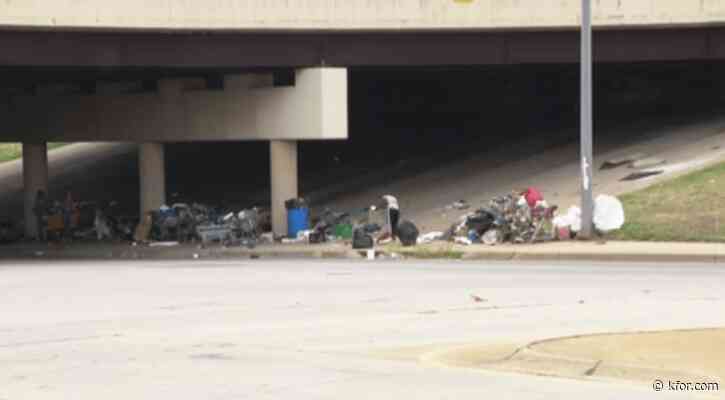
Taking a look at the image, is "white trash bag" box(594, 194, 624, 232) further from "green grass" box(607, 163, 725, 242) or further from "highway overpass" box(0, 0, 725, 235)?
"highway overpass" box(0, 0, 725, 235)

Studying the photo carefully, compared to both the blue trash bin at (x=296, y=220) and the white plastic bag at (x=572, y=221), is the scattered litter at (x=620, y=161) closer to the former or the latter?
the white plastic bag at (x=572, y=221)

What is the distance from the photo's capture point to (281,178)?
125 ft

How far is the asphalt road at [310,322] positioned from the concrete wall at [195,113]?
→ 11178mm

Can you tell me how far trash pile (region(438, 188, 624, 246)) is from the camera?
31078mm

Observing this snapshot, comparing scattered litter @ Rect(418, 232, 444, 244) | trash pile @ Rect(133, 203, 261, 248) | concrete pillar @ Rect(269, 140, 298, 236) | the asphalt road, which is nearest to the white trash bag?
scattered litter @ Rect(418, 232, 444, 244)

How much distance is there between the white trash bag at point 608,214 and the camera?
30984mm

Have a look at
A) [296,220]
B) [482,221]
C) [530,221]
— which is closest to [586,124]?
[530,221]

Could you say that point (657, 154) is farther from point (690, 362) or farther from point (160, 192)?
point (690, 362)

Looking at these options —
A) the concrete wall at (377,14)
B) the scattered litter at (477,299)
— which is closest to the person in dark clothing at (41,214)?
the concrete wall at (377,14)

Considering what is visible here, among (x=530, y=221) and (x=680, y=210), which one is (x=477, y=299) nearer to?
(x=530, y=221)

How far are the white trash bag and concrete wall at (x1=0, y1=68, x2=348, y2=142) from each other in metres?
7.75

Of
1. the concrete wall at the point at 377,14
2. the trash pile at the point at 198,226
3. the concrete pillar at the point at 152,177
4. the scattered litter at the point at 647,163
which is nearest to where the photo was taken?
the concrete wall at the point at 377,14

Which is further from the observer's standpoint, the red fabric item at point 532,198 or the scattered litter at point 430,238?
the scattered litter at point 430,238

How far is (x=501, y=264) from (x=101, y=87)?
64.1ft
